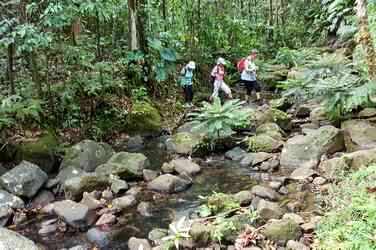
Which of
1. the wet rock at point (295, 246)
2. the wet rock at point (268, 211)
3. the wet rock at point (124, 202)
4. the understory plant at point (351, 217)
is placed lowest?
the wet rock at point (124, 202)

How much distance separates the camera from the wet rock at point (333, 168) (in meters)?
7.34

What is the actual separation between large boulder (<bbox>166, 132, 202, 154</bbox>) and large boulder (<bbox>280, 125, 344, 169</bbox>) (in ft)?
7.39

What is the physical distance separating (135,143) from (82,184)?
340 cm

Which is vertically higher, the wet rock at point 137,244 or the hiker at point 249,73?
the hiker at point 249,73

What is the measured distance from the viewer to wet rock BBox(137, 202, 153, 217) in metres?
7.58

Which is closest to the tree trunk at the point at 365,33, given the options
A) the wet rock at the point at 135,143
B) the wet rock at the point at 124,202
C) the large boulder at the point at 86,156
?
the wet rock at the point at 124,202

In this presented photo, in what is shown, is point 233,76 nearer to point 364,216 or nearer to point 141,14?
point 141,14

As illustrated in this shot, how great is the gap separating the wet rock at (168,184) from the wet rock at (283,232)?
2.90 metres

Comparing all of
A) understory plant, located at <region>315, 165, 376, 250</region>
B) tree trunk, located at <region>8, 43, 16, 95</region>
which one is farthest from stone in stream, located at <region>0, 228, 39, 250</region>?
tree trunk, located at <region>8, 43, 16, 95</region>

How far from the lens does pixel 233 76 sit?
17.6m

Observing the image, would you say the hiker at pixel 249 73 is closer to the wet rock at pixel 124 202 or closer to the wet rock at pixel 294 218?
the wet rock at pixel 124 202

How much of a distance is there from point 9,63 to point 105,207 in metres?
4.63

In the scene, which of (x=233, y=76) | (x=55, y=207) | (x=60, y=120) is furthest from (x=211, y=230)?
(x=233, y=76)

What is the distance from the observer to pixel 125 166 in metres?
9.13
